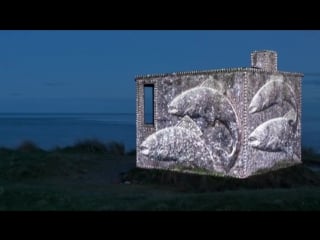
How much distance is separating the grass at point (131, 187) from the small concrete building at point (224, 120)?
45 centimetres

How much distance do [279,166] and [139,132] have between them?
5355 millimetres

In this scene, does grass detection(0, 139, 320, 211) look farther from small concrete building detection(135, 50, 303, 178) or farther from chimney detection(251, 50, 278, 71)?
chimney detection(251, 50, 278, 71)

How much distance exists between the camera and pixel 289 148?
16.7m

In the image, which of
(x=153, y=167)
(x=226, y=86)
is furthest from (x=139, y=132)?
(x=226, y=86)

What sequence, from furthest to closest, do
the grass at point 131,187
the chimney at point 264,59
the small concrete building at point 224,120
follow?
1. the chimney at point 264,59
2. the small concrete building at point 224,120
3. the grass at point 131,187

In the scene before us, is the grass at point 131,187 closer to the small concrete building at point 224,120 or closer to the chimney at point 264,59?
the small concrete building at point 224,120

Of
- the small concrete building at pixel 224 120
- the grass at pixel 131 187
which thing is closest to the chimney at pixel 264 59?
the small concrete building at pixel 224 120

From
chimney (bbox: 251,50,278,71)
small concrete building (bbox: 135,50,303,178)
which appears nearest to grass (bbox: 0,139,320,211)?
small concrete building (bbox: 135,50,303,178)

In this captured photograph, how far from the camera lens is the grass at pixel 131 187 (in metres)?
10.3

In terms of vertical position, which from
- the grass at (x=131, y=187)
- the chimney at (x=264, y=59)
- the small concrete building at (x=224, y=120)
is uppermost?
the chimney at (x=264, y=59)

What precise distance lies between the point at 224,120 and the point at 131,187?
3.85 metres

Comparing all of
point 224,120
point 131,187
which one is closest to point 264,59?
point 224,120

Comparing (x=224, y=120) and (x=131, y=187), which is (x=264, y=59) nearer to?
(x=224, y=120)

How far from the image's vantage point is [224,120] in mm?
14656
